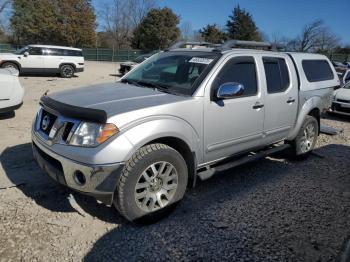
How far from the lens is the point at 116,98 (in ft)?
11.6

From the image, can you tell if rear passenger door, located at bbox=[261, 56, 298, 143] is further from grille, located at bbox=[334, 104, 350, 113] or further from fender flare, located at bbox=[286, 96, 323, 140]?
grille, located at bbox=[334, 104, 350, 113]

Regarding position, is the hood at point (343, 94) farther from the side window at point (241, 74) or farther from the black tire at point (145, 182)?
the black tire at point (145, 182)

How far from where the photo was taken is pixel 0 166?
489 centimetres

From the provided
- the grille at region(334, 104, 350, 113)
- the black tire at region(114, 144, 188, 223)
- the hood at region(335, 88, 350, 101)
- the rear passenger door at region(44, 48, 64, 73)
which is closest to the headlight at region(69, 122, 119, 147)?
the black tire at region(114, 144, 188, 223)

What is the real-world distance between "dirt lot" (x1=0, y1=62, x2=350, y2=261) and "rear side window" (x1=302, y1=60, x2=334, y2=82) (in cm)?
173

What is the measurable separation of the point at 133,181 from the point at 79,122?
745mm

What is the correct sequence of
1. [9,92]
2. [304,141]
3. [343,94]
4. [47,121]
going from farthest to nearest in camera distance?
[343,94]
[9,92]
[304,141]
[47,121]

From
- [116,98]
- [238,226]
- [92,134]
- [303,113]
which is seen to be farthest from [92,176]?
[303,113]

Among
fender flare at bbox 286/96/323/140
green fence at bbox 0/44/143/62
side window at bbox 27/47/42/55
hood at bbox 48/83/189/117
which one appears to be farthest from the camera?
green fence at bbox 0/44/143/62

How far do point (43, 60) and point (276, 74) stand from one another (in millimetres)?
15817

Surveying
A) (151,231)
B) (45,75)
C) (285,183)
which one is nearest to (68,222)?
(151,231)

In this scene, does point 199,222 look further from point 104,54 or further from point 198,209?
Result: point 104,54

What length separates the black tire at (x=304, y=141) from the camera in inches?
223

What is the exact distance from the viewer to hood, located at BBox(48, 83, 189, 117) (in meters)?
3.29
